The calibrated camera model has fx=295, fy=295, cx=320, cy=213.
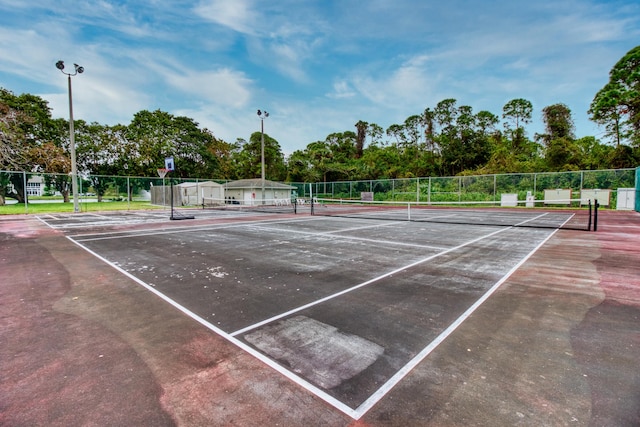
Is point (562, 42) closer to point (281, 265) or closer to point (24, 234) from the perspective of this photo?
point (281, 265)

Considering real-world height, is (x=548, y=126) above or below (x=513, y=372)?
above

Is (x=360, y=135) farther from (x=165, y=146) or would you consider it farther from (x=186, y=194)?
(x=186, y=194)

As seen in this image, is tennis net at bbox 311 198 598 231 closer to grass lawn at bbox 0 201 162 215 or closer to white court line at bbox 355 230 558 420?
white court line at bbox 355 230 558 420

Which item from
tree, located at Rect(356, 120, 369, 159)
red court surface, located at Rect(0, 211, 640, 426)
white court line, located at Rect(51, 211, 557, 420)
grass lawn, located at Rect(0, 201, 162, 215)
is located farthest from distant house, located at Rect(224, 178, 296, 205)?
red court surface, located at Rect(0, 211, 640, 426)

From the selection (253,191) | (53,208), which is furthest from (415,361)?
(253,191)

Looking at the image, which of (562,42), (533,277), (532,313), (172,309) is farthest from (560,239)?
(562,42)

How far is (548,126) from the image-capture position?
41.8 m

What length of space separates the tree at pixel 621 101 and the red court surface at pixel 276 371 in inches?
1437

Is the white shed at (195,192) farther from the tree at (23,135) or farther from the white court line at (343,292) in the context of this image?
the white court line at (343,292)

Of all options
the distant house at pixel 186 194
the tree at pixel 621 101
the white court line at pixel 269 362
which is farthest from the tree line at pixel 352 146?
the white court line at pixel 269 362

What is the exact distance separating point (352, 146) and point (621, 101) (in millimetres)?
35225

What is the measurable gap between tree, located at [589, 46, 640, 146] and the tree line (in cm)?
8

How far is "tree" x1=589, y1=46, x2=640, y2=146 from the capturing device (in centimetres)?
2853

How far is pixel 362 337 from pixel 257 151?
5474 cm
